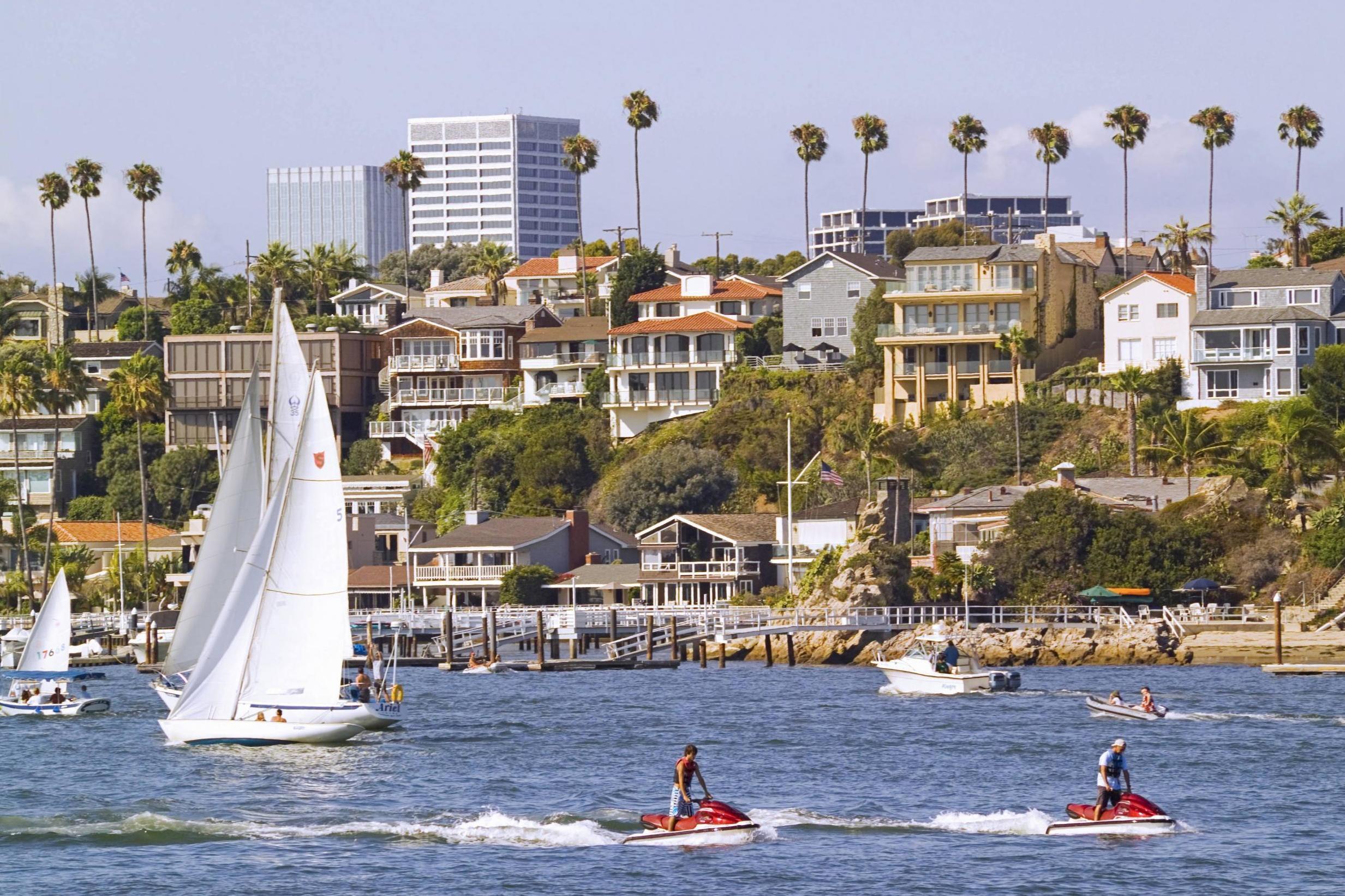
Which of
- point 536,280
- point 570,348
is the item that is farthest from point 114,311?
point 570,348

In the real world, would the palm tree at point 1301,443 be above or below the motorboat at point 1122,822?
above

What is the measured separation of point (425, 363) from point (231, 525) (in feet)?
264

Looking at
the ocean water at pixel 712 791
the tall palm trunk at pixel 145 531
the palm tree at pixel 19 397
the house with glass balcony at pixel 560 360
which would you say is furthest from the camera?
the house with glass balcony at pixel 560 360

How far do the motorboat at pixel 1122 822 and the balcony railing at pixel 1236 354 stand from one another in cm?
7352

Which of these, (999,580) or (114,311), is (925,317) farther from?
(114,311)

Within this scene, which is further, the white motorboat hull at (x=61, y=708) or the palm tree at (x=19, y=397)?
the palm tree at (x=19, y=397)

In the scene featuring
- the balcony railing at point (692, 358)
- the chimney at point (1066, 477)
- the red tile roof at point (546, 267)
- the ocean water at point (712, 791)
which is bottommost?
the ocean water at point (712, 791)

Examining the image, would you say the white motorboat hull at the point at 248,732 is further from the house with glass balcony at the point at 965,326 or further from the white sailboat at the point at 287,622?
the house with glass balcony at the point at 965,326

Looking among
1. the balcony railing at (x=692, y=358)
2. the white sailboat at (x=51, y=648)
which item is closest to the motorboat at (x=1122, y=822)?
the white sailboat at (x=51, y=648)

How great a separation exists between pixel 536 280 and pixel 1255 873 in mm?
133800

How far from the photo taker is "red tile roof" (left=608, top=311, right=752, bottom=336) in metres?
132

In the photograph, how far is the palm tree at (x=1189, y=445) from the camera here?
101 m

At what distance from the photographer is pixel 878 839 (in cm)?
4241

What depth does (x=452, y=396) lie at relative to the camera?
14150 cm
